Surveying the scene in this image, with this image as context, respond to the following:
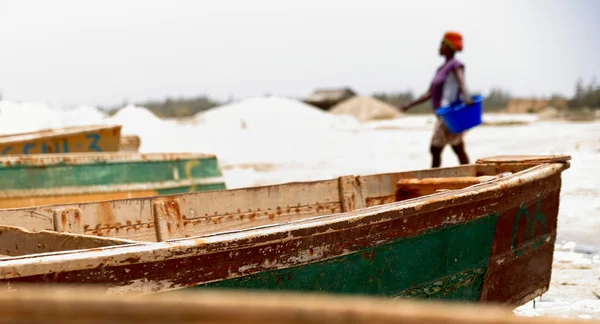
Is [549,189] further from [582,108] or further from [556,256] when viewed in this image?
[582,108]

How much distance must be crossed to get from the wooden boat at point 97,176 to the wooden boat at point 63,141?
1311 millimetres

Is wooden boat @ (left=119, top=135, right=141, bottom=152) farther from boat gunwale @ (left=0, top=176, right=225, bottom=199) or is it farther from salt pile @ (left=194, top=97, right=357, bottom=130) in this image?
salt pile @ (left=194, top=97, right=357, bottom=130)

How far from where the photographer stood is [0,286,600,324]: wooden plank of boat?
0.83m

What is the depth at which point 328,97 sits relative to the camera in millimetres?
34969

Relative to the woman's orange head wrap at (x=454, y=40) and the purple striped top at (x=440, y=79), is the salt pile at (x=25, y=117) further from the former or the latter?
the woman's orange head wrap at (x=454, y=40)

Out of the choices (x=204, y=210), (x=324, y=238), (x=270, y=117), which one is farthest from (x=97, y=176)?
(x=270, y=117)

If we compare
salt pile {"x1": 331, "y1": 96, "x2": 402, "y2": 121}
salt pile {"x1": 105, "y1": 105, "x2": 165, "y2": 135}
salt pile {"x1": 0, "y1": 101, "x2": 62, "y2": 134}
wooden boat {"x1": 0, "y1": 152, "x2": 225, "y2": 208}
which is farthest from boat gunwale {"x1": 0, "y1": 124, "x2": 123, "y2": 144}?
salt pile {"x1": 331, "y1": 96, "x2": 402, "y2": 121}

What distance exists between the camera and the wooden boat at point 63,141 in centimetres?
759

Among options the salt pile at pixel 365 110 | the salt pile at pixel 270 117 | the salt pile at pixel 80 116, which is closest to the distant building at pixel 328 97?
the salt pile at pixel 365 110

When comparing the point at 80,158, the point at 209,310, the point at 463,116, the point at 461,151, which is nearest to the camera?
the point at 209,310

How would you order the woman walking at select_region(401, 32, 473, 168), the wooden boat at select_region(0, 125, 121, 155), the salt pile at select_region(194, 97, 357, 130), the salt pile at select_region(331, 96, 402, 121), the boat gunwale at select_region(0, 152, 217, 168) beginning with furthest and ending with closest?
the salt pile at select_region(331, 96, 402, 121) < the salt pile at select_region(194, 97, 357, 130) < the wooden boat at select_region(0, 125, 121, 155) < the woman walking at select_region(401, 32, 473, 168) < the boat gunwale at select_region(0, 152, 217, 168)

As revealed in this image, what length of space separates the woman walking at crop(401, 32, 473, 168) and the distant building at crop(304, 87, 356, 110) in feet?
89.5

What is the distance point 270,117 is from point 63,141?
1715cm

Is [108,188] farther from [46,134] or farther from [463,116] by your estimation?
[463,116]
